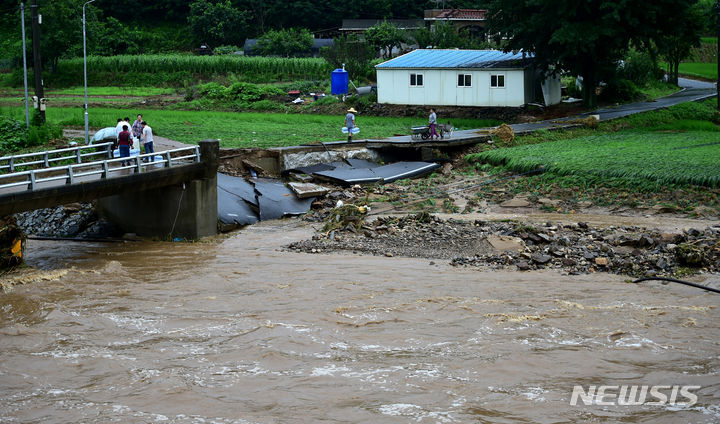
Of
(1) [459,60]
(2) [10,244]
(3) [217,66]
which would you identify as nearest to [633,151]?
(1) [459,60]

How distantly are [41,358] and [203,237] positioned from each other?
1051 centimetres

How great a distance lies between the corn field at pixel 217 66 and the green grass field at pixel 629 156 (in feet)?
111

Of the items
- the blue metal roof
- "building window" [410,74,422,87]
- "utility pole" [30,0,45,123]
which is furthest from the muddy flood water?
"building window" [410,74,422,87]

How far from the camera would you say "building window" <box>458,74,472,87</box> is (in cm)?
4466

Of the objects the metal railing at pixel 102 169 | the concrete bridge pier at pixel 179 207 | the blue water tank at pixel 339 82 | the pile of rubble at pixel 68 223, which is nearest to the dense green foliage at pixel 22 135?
the pile of rubble at pixel 68 223

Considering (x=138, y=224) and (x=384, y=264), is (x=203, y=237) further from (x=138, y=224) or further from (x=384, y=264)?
(x=384, y=264)

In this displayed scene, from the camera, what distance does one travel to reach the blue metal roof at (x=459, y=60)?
4462cm

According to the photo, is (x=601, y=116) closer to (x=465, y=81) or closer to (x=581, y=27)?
(x=581, y=27)

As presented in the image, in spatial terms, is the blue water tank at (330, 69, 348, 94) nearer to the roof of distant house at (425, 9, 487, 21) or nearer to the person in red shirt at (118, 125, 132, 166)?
the person in red shirt at (118, 125, 132, 166)

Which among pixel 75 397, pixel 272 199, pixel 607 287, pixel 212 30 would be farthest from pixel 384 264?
pixel 212 30

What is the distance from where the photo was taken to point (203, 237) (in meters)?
24.6

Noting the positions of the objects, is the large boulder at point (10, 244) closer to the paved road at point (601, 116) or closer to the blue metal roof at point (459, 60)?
the paved road at point (601, 116)

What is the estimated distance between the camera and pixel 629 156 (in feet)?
98.7

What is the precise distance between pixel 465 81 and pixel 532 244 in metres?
24.9
